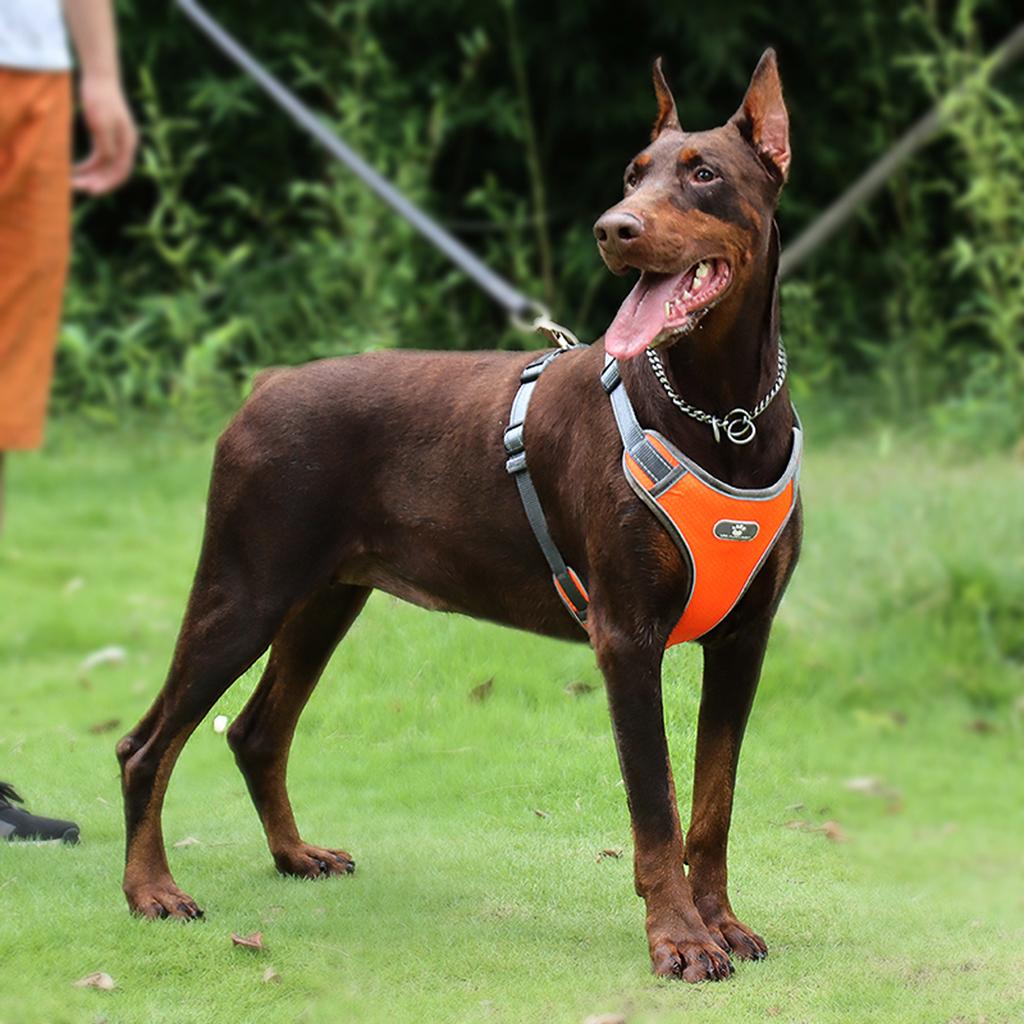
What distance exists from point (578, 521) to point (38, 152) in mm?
1545

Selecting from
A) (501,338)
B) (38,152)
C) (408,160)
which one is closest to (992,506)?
(501,338)

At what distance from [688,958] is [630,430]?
1.15 metres

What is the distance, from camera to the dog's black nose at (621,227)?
3.61 m

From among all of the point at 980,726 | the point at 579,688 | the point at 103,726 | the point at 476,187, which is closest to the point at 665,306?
the point at 579,688

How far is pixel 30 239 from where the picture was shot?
3076mm

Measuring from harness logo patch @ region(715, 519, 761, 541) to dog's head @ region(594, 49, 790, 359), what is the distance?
424 mm

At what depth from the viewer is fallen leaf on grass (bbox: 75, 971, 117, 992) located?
3.81 metres

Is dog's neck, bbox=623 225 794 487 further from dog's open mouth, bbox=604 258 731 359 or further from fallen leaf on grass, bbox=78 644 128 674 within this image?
fallen leaf on grass, bbox=78 644 128 674

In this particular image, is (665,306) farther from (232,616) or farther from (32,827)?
(32,827)

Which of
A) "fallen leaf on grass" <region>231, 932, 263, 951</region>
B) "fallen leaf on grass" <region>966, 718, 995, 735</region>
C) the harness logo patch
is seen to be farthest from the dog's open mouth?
"fallen leaf on grass" <region>966, 718, 995, 735</region>

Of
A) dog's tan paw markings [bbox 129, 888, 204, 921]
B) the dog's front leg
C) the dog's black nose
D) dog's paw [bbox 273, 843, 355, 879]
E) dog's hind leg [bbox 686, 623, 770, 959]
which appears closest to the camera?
the dog's black nose

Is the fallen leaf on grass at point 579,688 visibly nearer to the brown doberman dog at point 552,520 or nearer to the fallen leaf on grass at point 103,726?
the brown doberman dog at point 552,520

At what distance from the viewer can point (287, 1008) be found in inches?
147

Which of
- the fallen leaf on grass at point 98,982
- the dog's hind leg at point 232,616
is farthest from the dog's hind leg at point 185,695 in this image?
the fallen leaf on grass at point 98,982
